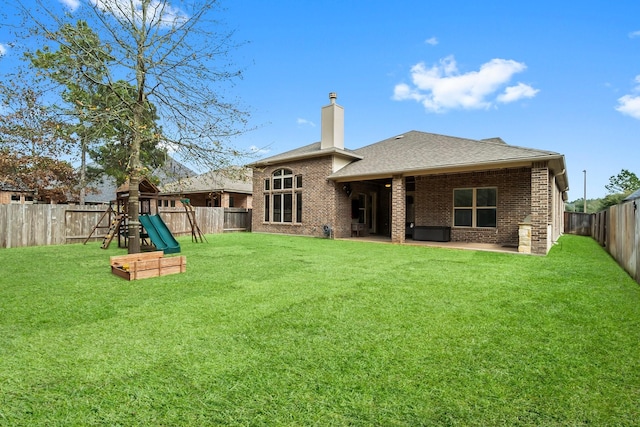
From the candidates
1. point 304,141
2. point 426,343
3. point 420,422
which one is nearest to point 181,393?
point 420,422

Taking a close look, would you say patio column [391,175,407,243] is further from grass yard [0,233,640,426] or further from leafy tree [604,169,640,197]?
leafy tree [604,169,640,197]

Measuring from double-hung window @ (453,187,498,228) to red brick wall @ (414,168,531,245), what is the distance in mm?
164

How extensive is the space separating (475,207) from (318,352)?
37.5 ft

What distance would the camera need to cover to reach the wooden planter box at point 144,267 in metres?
5.79

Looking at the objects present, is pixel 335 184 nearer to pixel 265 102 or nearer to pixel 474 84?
pixel 265 102

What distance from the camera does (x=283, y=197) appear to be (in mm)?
16609

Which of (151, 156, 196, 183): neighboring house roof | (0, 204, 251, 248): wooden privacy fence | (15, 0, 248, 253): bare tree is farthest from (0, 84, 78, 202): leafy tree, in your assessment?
(15, 0, 248, 253): bare tree

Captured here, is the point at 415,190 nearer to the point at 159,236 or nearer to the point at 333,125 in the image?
the point at 333,125

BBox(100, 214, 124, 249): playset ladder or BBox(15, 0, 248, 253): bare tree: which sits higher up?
BBox(15, 0, 248, 253): bare tree

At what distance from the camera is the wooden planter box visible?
19.0 feet

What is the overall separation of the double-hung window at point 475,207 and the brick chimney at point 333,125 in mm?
5577

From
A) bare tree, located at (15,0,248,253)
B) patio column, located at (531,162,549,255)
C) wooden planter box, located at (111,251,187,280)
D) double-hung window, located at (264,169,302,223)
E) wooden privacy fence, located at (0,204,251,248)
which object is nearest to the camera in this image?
wooden planter box, located at (111,251,187,280)

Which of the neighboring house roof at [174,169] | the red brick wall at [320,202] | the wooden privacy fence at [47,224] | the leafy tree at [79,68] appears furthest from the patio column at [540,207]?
the wooden privacy fence at [47,224]

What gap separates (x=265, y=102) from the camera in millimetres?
9039
